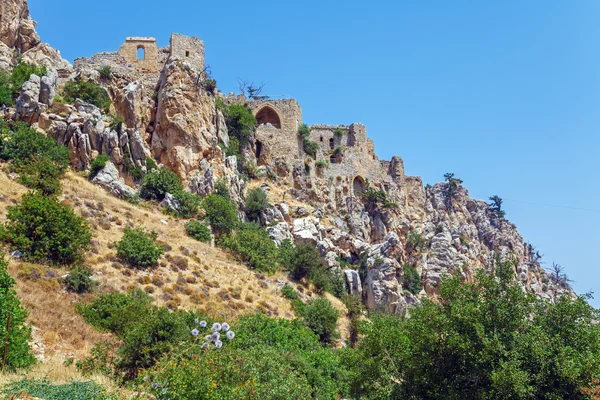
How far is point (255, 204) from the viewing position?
34.7 m

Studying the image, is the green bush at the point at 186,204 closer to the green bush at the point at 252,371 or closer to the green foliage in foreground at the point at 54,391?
the green bush at the point at 252,371

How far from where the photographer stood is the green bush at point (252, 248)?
29453mm

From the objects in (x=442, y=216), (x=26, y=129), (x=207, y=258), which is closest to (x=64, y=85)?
(x=26, y=129)

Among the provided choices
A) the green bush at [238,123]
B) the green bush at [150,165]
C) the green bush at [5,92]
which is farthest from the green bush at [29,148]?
the green bush at [238,123]

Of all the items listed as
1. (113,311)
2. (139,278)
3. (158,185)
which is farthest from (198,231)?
(113,311)

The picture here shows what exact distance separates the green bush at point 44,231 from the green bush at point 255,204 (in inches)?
574

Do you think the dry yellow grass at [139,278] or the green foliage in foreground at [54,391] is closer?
the green foliage in foreground at [54,391]

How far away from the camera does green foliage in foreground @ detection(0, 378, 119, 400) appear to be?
8570 mm

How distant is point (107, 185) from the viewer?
28391 mm

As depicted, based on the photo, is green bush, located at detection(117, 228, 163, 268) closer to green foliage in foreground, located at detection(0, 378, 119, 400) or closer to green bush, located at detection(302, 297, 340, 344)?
green bush, located at detection(302, 297, 340, 344)

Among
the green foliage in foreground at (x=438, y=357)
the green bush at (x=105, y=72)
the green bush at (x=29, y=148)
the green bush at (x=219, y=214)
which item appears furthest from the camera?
the green bush at (x=105, y=72)

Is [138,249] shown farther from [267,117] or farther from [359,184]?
[359,184]

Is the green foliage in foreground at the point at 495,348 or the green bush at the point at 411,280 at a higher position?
the green bush at the point at 411,280

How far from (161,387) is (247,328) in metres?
10.4
